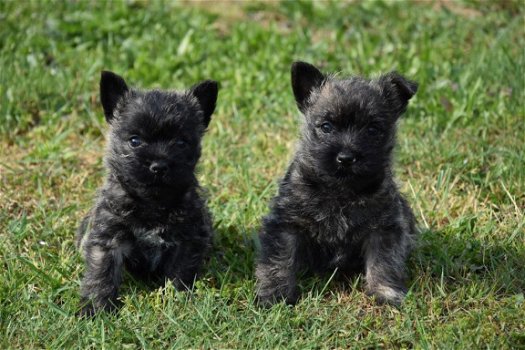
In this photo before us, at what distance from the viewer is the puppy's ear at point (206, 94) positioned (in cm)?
637

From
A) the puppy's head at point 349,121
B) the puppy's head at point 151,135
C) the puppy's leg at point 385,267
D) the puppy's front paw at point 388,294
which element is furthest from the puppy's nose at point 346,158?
the puppy's head at point 151,135

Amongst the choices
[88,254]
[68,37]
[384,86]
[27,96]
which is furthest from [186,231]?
[68,37]

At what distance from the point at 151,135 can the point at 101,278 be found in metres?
1.07

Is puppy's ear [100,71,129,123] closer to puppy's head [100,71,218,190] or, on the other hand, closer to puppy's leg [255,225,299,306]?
puppy's head [100,71,218,190]

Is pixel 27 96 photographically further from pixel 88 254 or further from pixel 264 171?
pixel 88 254

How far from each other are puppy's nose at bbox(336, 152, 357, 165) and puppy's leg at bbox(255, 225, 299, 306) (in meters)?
0.69

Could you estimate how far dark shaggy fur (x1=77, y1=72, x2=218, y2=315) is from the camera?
230 inches

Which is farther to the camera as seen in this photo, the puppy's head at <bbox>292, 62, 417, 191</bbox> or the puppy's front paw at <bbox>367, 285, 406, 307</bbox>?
the puppy's front paw at <bbox>367, 285, 406, 307</bbox>

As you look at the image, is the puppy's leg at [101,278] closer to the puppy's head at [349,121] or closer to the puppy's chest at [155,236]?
the puppy's chest at [155,236]

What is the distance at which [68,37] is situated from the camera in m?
10.4

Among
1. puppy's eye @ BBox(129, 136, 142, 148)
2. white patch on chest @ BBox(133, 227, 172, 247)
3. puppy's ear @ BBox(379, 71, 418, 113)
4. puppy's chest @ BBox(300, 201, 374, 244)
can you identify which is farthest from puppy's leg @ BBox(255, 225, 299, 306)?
puppy's ear @ BBox(379, 71, 418, 113)

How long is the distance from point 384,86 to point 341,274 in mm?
1474

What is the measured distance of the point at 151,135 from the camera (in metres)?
5.89

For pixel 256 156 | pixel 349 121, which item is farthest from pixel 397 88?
pixel 256 156
